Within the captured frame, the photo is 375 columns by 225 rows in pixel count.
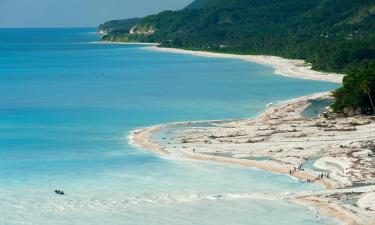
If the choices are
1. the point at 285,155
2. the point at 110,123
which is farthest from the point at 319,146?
the point at 110,123

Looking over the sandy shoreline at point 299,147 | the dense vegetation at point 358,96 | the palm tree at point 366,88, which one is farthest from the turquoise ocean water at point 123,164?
the palm tree at point 366,88

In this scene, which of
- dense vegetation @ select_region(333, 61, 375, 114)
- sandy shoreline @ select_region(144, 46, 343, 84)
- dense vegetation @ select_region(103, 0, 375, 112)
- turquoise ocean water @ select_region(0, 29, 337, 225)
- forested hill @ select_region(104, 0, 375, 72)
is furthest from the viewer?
forested hill @ select_region(104, 0, 375, 72)

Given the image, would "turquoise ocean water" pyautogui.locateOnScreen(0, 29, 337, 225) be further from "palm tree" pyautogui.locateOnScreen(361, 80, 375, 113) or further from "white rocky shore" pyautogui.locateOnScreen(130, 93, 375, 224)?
"palm tree" pyautogui.locateOnScreen(361, 80, 375, 113)

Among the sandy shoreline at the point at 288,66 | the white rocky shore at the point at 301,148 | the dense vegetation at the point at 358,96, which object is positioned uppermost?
the dense vegetation at the point at 358,96

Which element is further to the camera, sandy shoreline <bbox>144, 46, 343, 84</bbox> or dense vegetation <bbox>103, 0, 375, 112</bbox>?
dense vegetation <bbox>103, 0, 375, 112</bbox>

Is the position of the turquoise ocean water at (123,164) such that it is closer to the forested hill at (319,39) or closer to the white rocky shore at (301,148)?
the white rocky shore at (301,148)

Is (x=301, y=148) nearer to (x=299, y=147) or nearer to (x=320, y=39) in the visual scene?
(x=299, y=147)

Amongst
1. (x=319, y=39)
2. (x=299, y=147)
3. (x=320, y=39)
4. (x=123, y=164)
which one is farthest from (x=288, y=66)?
(x=123, y=164)

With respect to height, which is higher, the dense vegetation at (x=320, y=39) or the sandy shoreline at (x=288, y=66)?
the dense vegetation at (x=320, y=39)

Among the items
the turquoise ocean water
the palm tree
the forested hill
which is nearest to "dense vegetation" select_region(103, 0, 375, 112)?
the forested hill

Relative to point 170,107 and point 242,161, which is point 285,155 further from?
point 170,107
